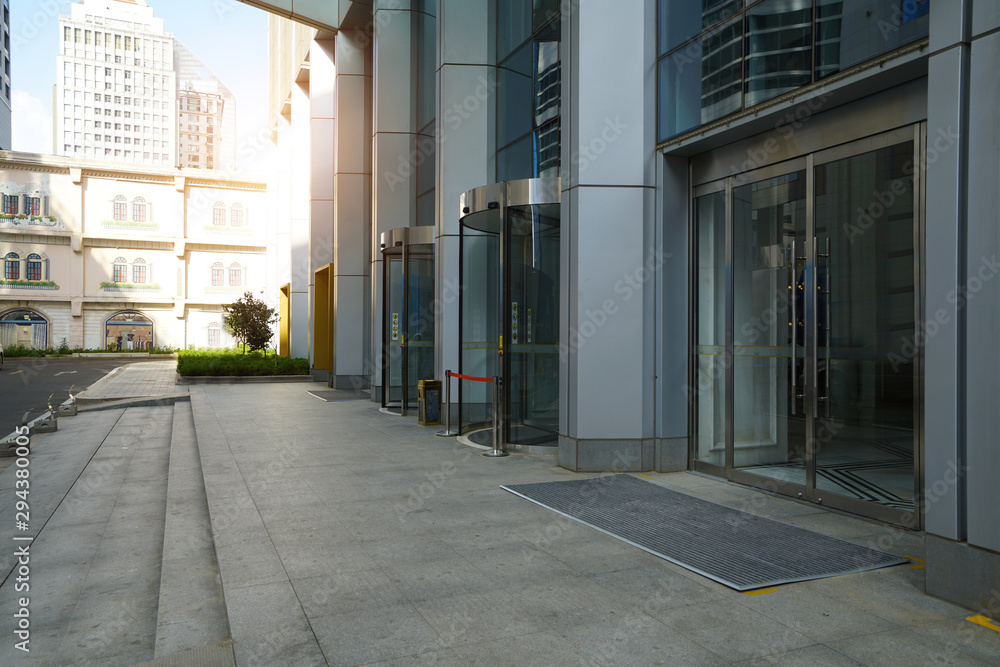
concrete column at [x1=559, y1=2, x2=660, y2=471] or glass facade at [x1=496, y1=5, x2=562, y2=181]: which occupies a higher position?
glass facade at [x1=496, y1=5, x2=562, y2=181]

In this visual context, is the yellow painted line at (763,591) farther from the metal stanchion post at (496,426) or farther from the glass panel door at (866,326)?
the metal stanchion post at (496,426)

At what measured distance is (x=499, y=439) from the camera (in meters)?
9.85

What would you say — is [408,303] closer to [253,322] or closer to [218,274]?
[253,322]

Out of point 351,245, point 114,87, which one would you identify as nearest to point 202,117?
point 114,87

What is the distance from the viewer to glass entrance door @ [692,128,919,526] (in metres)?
6.09

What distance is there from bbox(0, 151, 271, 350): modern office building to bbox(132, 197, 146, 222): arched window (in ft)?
0.24

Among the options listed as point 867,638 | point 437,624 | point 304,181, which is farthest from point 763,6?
point 304,181

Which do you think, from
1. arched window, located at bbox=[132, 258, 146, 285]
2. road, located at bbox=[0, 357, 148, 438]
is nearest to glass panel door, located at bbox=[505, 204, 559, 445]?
road, located at bbox=[0, 357, 148, 438]

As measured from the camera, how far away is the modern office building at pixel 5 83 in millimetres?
82869

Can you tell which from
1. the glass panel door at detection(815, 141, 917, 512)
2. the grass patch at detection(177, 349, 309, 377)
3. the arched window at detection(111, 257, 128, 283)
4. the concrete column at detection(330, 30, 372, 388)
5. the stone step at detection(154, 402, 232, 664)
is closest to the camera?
the stone step at detection(154, 402, 232, 664)

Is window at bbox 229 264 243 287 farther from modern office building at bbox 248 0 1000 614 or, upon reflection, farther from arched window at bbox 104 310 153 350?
modern office building at bbox 248 0 1000 614

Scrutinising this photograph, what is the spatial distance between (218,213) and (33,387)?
3282 cm

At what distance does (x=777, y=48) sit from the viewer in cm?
679

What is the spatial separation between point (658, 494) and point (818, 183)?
11.2 feet
